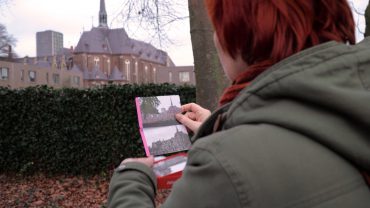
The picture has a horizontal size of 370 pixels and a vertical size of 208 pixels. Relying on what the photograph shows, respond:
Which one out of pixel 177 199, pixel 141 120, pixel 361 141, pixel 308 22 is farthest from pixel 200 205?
pixel 141 120

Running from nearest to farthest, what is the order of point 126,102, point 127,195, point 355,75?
point 355,75 < point 127,195 < point 126,102

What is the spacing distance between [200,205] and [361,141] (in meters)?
0.40

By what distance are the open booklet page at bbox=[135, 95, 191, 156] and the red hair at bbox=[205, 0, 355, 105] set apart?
86 cm

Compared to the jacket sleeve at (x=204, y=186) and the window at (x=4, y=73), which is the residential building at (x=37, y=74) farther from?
the jacket sleeve at (x=204, y=186)

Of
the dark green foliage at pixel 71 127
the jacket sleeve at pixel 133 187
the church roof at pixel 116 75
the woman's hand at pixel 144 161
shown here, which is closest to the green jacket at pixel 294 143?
the jacket sleeve at pixel 133 187

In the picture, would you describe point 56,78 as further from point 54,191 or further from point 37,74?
point 54,191

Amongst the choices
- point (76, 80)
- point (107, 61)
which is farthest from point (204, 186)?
point (107, 61)

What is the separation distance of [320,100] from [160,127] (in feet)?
3.64

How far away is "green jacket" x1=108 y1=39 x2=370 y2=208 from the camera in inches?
34.0

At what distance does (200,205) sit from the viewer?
2.95 ft

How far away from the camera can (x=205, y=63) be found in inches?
186

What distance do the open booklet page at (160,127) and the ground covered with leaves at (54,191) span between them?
211 inches

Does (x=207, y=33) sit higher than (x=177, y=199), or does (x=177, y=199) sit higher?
(x=207, y=33)

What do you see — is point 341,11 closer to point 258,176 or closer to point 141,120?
point 258,176
